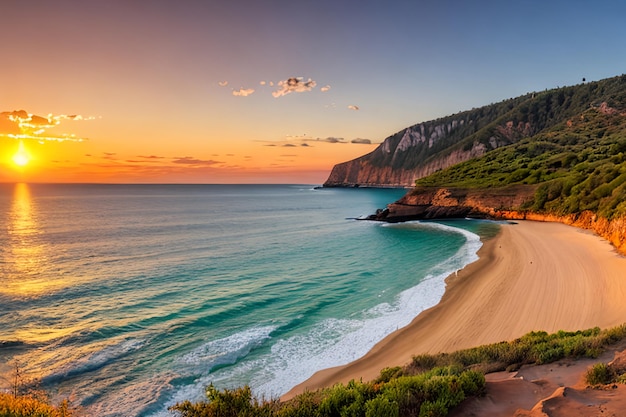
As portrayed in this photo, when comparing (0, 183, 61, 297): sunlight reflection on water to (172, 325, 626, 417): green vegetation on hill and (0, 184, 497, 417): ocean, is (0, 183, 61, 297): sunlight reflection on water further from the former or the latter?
(172, 325, 626, 417): green vegetation on hill

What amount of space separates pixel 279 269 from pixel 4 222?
69.2 meters

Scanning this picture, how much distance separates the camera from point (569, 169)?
67.2 m

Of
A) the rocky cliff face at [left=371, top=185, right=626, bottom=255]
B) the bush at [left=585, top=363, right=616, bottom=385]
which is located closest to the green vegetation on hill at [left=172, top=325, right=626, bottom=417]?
the bush at [left=585, top=363, right=616, bottom=385]

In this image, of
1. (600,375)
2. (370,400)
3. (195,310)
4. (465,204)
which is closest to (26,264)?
(195,310)

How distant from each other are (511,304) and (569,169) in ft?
204

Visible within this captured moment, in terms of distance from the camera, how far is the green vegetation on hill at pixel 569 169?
1720 inches

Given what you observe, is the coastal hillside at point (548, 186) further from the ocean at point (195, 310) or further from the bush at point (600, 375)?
the bush at point (600, 375)

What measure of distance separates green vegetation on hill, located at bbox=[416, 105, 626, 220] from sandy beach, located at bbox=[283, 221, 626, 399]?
11064 millimetres

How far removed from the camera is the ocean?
43.9 ft

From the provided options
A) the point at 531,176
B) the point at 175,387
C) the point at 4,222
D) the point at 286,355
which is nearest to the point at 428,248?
the point at 286,355

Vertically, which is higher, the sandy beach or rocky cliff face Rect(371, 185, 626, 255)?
rocky cliff face Rect(371, 185, 626, 255)

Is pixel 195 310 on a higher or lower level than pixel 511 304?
lower

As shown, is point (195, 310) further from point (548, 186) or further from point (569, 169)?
point (569, 169)

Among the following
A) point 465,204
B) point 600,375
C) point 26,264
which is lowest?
point 26,264
